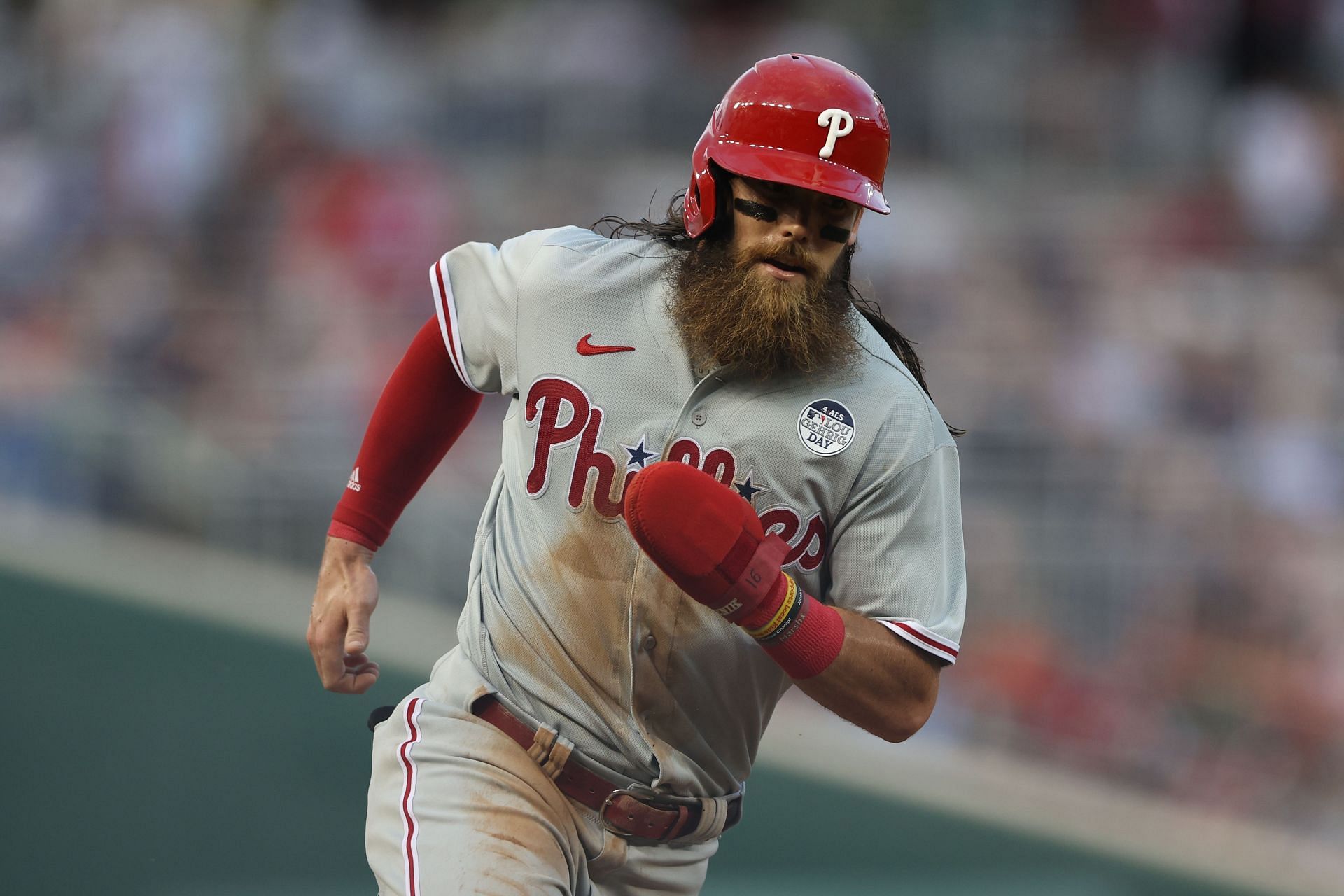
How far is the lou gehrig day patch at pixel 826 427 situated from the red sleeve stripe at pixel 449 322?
0.68 meters

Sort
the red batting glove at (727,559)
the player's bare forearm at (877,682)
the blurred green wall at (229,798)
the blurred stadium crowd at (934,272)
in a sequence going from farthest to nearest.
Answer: the blurred stadium crowd at (934,272) < the blurred green wall at (229,798) < the player's bare forearm at (877,682) < the red batting glove at (727,559)

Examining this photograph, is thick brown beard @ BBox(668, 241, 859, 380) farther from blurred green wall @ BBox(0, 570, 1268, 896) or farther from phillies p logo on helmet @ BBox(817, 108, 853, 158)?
blurred green wall @ BBox(0, 570, 1268, 896)

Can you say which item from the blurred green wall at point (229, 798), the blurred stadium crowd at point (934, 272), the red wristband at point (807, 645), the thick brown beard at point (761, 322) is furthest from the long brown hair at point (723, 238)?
the blurred stadium crowd at point (934, 272)

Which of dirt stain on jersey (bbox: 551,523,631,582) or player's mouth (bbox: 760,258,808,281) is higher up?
player's mouth (bbox: 760,258,808,281)

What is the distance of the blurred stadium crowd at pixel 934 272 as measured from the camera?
6762 mm

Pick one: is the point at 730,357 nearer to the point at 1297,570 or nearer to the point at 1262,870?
the point at 1262,870

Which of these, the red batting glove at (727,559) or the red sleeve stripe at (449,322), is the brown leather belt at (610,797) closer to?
the red batting glove at (727,559)

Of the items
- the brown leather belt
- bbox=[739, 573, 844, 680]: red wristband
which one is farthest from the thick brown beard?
the brown leather belt

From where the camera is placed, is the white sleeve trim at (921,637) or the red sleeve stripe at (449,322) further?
the red sleeve stripe at (449,322)

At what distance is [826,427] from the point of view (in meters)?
2.72

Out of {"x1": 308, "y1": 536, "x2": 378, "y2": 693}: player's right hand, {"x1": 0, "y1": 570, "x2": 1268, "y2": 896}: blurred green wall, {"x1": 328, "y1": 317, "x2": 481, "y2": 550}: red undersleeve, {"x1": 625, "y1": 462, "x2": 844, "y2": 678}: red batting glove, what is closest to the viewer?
{"x1": 625, "y1": 462, "x2": 844, "y2": 678}: red batting glove

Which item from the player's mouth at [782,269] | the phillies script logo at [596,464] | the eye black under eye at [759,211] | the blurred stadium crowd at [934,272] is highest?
the eye black under eye at [759,211]

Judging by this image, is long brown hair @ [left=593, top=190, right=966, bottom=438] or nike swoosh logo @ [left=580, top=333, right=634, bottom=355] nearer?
nike swoosh logo @ [left=580, top=333, right=634, bottom=355]

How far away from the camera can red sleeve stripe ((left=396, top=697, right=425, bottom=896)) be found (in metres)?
2.65
